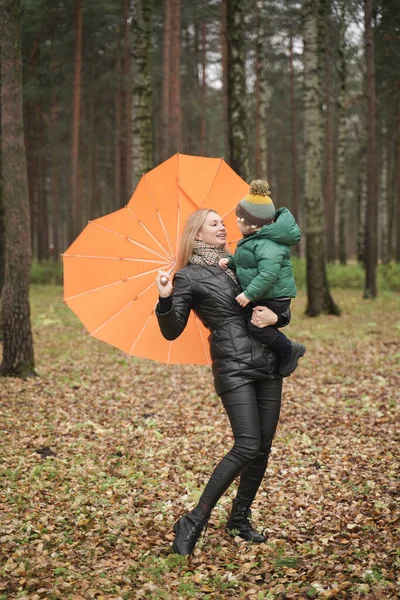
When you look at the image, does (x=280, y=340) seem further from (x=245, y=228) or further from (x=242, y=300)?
(x=245, y=228)

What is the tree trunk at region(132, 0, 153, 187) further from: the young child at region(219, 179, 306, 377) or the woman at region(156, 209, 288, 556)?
the young child at region(219, 179, 306, 377)

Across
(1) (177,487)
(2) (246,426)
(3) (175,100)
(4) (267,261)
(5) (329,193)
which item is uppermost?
(3) (175,100)

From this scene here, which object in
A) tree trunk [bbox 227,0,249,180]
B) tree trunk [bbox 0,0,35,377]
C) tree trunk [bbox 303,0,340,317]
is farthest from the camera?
tree trunk [bbox 303,0,340,317]

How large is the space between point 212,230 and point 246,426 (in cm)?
134

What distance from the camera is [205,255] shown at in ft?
13.6

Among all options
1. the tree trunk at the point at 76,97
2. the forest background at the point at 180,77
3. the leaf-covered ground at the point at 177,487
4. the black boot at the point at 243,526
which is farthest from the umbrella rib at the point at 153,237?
the tree trunk at the point at 76,97

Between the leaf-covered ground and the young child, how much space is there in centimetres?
139

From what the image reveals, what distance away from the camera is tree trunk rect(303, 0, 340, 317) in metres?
14.5

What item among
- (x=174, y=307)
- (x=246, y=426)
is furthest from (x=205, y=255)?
(x=246, y=426)

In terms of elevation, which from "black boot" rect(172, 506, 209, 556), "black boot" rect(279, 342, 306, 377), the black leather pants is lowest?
"black boot" rect(172, 506, 209, 556)

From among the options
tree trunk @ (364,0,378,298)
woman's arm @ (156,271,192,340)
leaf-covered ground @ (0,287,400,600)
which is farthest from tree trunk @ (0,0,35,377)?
tree trunk @ (364,0,378,298)

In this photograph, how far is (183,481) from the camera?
5.71 metres

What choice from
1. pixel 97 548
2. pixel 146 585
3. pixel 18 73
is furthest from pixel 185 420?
pixel 18 73

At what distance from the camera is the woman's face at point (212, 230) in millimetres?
4127
